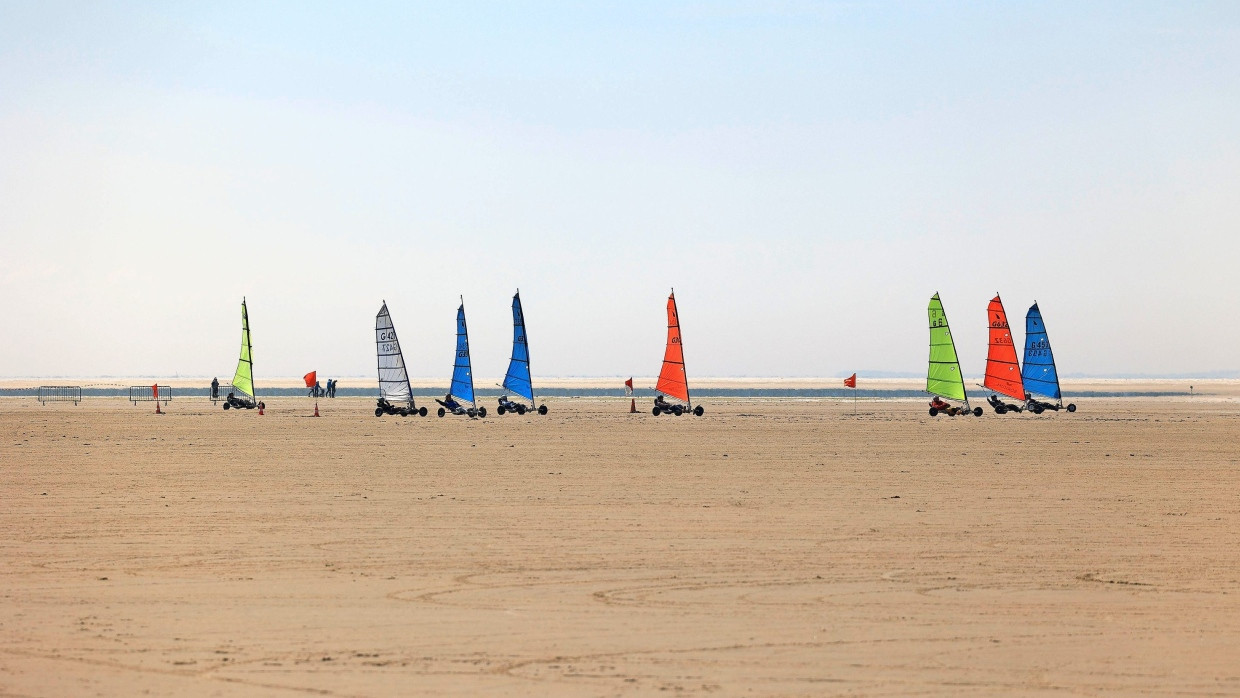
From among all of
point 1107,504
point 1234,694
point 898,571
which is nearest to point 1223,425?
point 1107,504

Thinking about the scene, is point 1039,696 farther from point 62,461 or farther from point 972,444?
point 972,444

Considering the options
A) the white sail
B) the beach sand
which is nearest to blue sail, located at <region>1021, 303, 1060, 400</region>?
the white sail

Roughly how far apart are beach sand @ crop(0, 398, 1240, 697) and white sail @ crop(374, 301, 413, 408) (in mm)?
23289

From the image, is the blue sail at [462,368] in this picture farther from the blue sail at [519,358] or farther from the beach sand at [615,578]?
the beach sand at [615,578]

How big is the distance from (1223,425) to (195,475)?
30.2m

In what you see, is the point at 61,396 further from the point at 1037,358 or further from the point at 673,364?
the point at 1037,358

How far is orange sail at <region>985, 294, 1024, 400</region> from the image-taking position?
155ft

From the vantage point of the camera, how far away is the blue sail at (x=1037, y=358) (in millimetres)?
46969

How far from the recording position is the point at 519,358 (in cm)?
4466

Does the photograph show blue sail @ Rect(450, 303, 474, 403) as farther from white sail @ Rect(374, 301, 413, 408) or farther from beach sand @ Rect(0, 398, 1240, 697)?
beach sand @ Rect(0, 398, 1240, 697)

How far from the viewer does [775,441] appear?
2647cm

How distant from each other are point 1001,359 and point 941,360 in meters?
2.43

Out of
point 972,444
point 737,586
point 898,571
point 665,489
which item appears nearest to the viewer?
point 737,586

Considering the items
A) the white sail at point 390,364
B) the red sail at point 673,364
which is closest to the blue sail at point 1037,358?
the red sail at point 673,364
